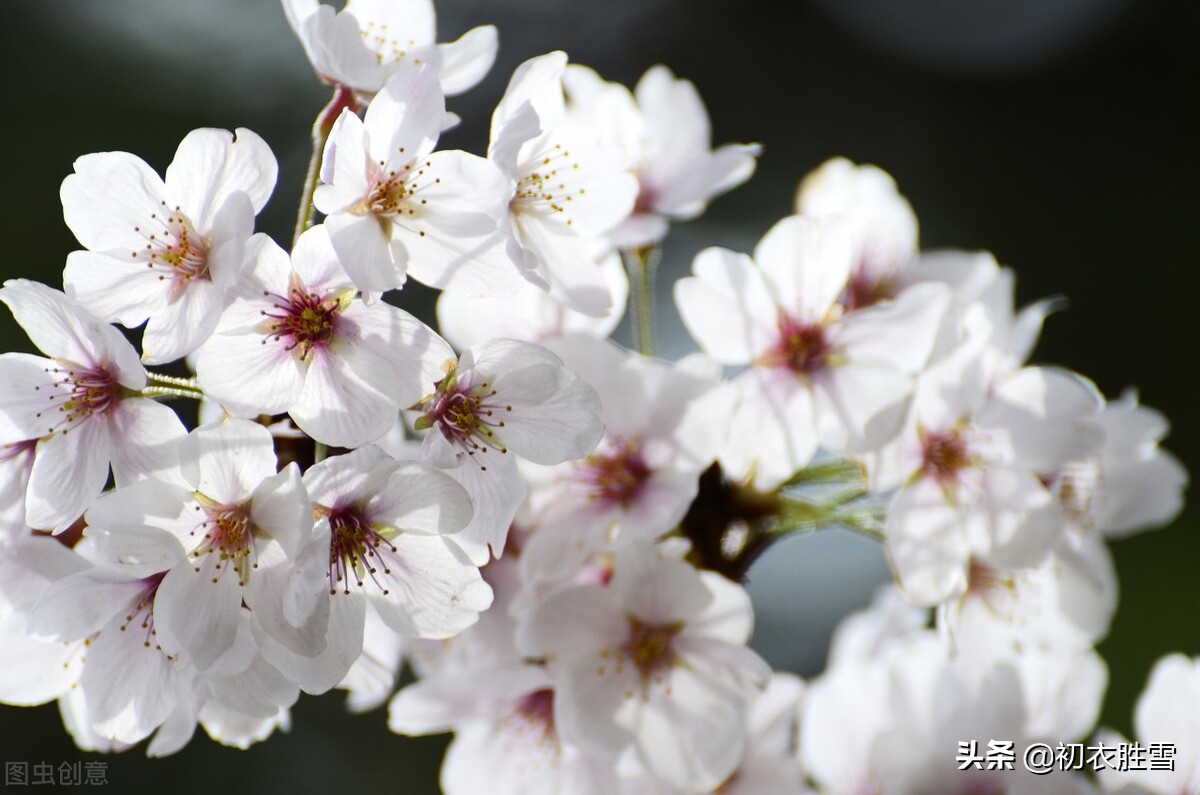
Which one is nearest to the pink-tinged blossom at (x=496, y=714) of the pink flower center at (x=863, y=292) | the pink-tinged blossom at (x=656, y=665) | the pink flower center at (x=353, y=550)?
the pink-tinged blossom at (x=656, y=665)

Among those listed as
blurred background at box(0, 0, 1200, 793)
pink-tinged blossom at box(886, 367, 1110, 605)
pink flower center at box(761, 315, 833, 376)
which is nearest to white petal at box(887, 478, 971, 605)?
pink-tinged blossom at box(886, 367, 1110, 605)

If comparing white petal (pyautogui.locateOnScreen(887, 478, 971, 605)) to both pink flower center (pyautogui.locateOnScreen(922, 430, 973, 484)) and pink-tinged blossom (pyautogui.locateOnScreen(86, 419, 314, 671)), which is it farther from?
pink-tinged blossom (pyautogui.locateOnScreen(86, 419, 314, 671))

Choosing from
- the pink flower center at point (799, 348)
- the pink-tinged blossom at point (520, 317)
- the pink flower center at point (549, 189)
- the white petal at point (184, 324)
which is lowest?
the pink-tinged blossom at point (520, 317)

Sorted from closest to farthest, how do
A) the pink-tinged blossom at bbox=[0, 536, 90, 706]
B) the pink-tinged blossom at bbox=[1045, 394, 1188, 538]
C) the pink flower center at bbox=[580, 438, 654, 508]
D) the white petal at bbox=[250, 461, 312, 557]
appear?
the white petal at bbox=[250, 461, 312, 557], the pink-tinged blossom at bbox=[0, 536, 90, 706], the pink flower center at bbox=[580, 438, 654, 508], the pink-tinged blossom at bbox=[1045, 394, 1188, 538]

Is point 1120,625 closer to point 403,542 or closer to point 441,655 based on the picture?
point 441,655

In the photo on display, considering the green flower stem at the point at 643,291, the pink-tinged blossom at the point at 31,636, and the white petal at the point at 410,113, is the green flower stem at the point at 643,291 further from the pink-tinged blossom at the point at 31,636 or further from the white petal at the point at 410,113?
the pink-tinged blossom at the point at 31,636

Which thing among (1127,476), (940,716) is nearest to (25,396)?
(940,716)

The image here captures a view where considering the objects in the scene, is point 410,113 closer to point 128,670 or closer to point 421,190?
point 421,190
